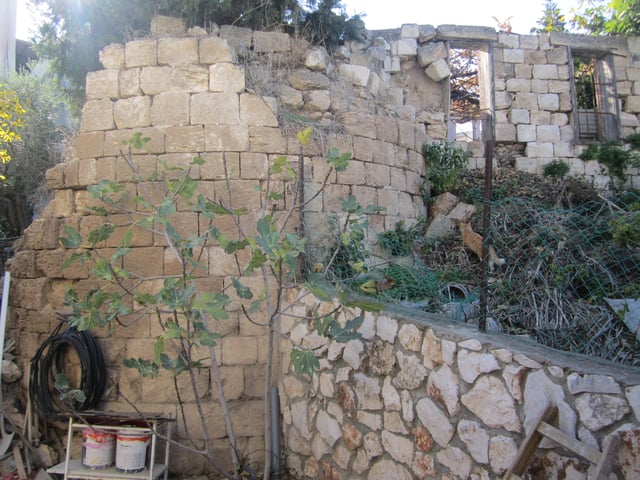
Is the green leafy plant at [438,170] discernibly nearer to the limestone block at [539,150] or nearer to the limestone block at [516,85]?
the limestone block at [539,150]

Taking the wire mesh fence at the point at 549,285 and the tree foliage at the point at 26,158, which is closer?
the wire mesh fence at the point at 549,285

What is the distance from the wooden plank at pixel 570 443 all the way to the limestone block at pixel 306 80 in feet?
13.3

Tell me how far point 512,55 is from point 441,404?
7245 millimetres

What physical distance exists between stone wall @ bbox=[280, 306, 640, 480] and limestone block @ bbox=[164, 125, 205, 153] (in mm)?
1765

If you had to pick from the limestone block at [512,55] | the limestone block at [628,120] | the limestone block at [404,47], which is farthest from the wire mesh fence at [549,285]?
the limestone block at [628,120]

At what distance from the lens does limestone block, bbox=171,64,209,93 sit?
4.96 meters

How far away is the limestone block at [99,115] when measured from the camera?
505 cm

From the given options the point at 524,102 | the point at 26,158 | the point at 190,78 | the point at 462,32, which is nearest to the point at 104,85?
the point at 190,78

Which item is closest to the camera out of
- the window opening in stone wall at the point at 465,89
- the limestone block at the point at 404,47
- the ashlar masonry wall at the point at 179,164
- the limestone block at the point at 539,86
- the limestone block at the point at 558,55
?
the ashlar masonry wall at the point at 179,164

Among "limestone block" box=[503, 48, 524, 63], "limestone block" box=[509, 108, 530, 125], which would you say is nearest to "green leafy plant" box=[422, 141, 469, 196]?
"limestone block" box=[509, 108, 530, 125]

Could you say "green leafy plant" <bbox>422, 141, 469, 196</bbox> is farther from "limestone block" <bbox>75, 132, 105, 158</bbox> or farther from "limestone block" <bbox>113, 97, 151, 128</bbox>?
"limestone block" <bbox>75, 132, 105, 158</bbox>

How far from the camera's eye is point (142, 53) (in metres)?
5.05

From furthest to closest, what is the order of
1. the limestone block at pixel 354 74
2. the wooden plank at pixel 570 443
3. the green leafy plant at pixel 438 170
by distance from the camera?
1. the green leafy plant at pixel 438 170
2. the limestone block at pixel 354 74
3. the wooden plank at pixel 570 443

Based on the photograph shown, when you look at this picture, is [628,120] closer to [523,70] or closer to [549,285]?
[523,70]
